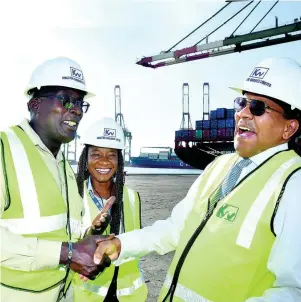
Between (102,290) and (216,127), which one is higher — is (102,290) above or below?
below

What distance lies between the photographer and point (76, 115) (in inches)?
103

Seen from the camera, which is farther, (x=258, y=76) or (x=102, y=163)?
(x=102, y=163)

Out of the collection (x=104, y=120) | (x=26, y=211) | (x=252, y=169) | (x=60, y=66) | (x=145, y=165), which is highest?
(x=60, y=66)

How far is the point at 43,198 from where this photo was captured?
203cm

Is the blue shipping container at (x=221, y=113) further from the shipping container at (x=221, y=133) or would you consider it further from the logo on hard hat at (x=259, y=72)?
the logo on hard hat at (x=259, y=72)

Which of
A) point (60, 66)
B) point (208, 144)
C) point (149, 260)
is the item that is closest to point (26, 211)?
point (60, 66)

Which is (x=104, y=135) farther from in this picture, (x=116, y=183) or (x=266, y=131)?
(x=266, y=131)

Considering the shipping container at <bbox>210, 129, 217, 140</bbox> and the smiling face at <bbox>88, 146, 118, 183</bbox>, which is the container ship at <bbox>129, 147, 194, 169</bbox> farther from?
the smiling face at <bbox>88, 146, 118, 183</bbox>

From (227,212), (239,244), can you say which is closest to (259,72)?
(227,212)

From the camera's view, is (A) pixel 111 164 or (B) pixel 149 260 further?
Answer: (B) pixel 149 260

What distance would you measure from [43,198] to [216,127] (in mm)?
43608

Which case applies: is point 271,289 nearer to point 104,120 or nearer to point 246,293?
point 246,293

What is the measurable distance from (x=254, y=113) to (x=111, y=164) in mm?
1872

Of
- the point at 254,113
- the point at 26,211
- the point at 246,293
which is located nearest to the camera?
the point at 246,293
